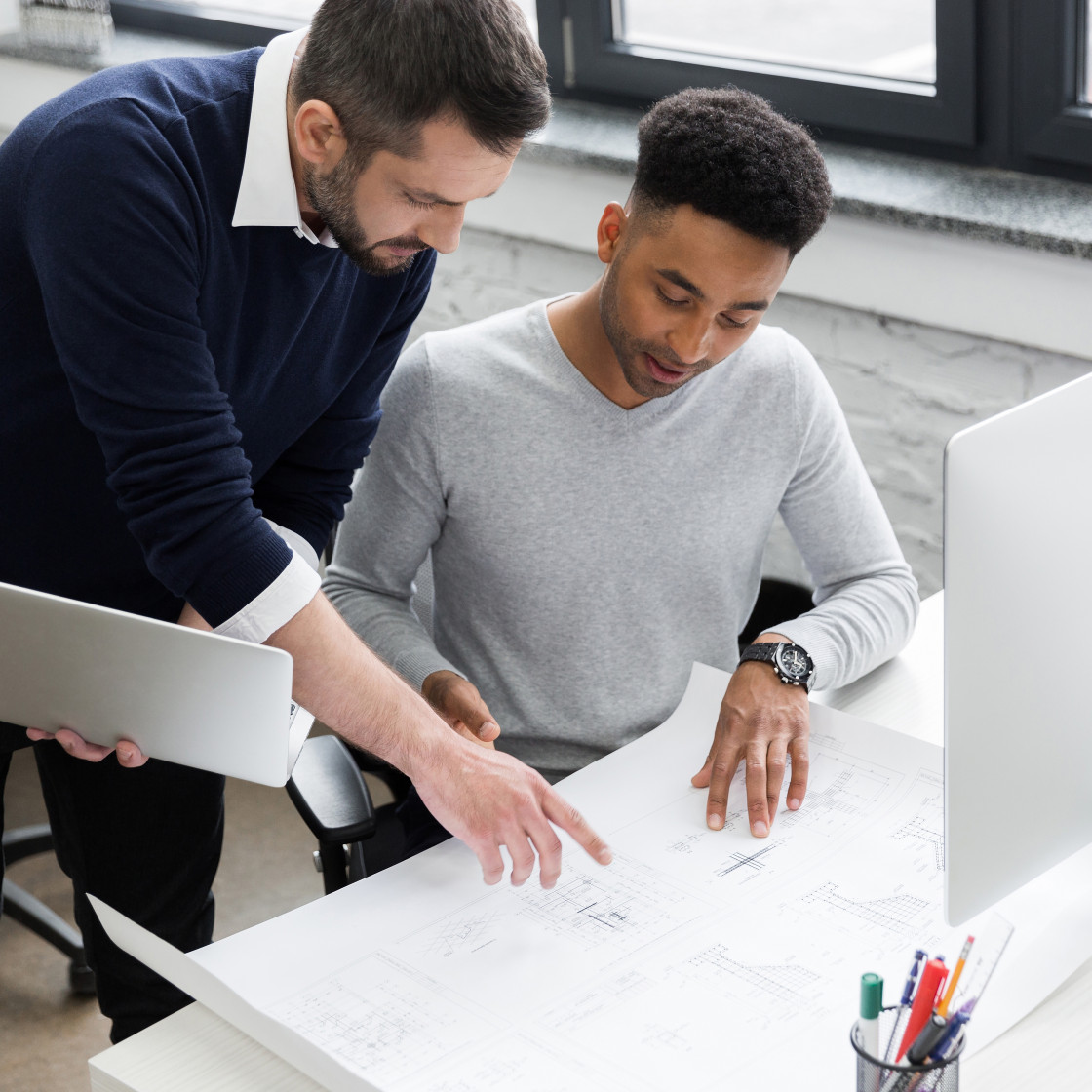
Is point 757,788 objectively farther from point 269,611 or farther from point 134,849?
point 134,849

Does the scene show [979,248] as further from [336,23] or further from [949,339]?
[336,23]

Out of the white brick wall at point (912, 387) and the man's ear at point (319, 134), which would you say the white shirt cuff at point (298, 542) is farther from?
the white brick wall at point (912, 387)

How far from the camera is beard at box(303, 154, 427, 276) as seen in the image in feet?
3.56

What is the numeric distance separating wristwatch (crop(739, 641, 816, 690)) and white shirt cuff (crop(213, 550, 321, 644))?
0.44m

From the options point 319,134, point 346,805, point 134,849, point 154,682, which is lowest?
point 134,849

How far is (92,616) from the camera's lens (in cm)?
92

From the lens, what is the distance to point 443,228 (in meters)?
1.12

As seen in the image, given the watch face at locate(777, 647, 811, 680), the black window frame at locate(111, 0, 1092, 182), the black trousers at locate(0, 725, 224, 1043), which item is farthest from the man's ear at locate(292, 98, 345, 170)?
the black window frame at locate(111, 0, 1092, 182)

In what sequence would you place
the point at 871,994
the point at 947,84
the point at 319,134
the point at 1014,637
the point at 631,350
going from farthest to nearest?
the point at 947,84 < the point at 631,350 < the point at 319,134 < the point at 1014,637 < the point at 871,994

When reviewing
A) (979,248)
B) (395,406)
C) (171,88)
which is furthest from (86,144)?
(979,248)

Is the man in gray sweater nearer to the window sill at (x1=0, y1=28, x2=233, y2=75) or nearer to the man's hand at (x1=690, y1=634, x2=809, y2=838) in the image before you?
the man's hand at (x1=690, y1=634, x2=809, y2=838)

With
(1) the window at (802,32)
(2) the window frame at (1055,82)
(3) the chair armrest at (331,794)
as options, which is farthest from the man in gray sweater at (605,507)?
(1) the window at (802,32)

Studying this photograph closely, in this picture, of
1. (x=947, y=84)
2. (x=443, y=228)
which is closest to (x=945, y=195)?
(x=947, y=84)

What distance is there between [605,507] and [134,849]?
63 cm
